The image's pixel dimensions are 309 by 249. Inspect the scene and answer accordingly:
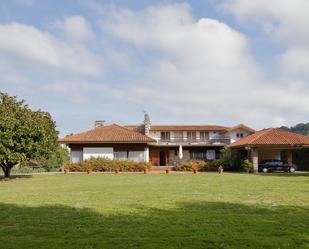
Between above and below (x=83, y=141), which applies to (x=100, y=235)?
below

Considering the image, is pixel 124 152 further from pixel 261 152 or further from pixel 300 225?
pixel 300 225

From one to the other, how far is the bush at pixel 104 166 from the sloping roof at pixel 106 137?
3471mm

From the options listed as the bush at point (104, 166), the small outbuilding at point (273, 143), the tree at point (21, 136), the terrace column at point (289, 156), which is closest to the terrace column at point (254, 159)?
the small outbuilding at point (273, 143)

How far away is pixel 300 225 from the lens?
1009cm

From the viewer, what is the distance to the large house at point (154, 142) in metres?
50.7

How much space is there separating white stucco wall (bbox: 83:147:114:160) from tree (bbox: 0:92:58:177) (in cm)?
1435

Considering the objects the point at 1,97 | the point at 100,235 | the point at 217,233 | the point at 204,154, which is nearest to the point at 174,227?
the point at 217,233

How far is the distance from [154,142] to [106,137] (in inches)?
223

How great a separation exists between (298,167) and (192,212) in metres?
37.0

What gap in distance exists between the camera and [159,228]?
9914 millimetres

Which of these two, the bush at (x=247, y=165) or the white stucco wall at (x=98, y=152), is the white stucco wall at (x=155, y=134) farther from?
the bush at (x=247, y=165)

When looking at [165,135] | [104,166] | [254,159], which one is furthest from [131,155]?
[254,159]

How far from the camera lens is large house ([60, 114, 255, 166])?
Answer: 166 feet

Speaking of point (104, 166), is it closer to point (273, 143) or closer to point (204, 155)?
point (273, 143)
